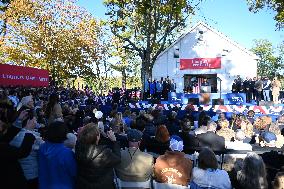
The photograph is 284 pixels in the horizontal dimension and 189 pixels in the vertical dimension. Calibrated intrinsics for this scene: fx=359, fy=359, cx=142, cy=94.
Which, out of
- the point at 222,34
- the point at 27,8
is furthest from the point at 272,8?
the point at 27,8

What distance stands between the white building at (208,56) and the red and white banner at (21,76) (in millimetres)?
15591

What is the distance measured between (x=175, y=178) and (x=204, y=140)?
2310 mm

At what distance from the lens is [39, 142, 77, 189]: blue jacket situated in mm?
4633

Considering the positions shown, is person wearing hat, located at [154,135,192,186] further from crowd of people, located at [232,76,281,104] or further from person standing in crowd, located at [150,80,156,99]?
person standing in crowd, located at [150,80,156,99]

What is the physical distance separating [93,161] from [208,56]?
3326cm

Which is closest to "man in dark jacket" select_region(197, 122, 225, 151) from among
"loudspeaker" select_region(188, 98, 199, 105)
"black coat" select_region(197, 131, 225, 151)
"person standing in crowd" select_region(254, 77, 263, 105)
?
"black coat" select_region(197, 131, 225, 151)

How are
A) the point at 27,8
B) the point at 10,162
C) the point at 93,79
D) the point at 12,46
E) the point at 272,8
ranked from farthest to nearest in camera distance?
the point at 93,79 < the point at 12,46 < the point at 27,8 < the point at 272,8 < the point at 10,162

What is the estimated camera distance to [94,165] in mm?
4547

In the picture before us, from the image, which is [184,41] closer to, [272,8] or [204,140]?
[272,8]

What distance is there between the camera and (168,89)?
2502cm

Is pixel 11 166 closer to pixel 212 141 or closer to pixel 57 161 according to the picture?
pixel 57 161

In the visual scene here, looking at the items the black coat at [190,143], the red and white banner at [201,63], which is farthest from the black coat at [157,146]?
the red and white banner at [201,63]

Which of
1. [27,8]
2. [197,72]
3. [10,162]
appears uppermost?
[27,8]

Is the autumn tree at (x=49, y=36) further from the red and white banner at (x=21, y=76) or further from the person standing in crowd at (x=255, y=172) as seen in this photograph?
the person standing in crowd at (x=255, y=172)
